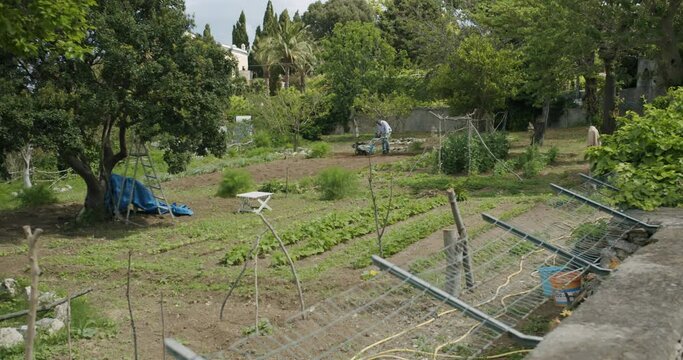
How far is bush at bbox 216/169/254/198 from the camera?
1788 cm

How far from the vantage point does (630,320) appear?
3992 millimetres

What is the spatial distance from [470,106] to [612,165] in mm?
18743

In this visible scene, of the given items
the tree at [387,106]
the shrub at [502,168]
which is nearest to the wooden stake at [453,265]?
the shrub at [502,168]

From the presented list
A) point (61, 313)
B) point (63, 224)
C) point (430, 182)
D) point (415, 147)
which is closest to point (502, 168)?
point (430, 182)

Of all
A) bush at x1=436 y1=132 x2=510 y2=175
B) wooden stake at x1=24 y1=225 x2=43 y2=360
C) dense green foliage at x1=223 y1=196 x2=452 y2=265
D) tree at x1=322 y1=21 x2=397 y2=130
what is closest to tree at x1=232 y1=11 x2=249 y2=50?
tree at x1=322 y1=21 x2=397 y2=130

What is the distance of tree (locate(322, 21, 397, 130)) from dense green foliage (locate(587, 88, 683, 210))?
1225 inches

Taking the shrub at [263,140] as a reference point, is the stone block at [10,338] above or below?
above

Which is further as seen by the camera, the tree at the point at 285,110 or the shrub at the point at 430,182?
the tree at the point at 285,110

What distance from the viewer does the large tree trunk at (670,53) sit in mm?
16172

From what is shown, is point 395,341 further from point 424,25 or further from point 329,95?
point 329,95

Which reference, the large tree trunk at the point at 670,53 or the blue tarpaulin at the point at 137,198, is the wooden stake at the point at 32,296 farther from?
the large tree trunk at the point at 670,53

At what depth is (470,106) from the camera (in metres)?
26.1

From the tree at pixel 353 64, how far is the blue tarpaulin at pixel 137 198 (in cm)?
2424

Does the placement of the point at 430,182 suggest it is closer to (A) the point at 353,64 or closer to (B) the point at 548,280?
(B) the point at 548,280
